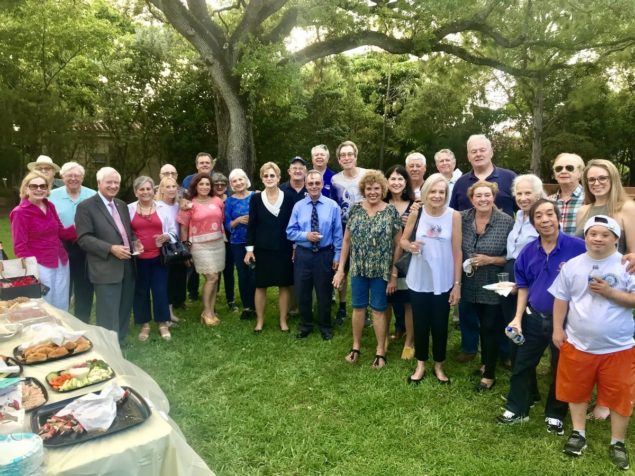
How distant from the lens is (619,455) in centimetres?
305

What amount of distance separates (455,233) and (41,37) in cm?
1883

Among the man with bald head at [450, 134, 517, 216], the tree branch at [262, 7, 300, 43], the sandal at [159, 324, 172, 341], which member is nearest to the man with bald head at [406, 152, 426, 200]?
the man with bald head at [450, 134, 517, 216]

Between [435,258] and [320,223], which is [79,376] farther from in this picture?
[320,223]

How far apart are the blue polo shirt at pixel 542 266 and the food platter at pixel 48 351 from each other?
2.97 m

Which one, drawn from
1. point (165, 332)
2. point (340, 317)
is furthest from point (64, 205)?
point (340, 317)

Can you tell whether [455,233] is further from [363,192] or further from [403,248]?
[363,192]

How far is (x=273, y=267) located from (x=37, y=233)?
2392 mm

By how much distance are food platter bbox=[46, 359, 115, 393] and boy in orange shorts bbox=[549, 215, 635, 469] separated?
110 inches

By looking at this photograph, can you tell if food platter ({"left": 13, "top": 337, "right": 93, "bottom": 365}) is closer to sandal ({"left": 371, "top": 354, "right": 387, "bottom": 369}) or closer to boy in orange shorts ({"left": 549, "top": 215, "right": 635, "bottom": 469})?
sandal ({"left": 371, "top": 354, "right": 387, "bottom": 369})

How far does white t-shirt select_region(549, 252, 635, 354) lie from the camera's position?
2812 mm

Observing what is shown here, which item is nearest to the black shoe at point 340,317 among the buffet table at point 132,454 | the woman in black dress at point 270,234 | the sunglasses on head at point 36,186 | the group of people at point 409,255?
the group of people at point 409,255

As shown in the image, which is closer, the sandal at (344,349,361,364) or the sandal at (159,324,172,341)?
the sandal at (344,349,361,364)

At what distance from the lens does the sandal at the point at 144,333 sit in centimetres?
534

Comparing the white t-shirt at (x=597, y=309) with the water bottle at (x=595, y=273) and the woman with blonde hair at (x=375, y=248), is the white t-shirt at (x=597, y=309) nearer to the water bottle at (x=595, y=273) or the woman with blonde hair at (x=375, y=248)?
the water bottle at (x=595, y=273)
